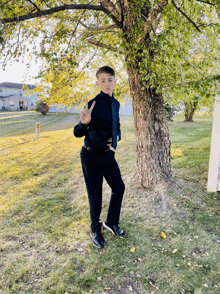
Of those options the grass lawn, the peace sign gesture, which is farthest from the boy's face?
the grass lawn

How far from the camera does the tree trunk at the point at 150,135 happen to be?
4711 mm

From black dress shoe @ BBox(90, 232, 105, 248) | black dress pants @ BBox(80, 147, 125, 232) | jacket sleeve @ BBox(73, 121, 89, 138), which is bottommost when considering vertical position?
black dress shoe @ BBox(90, 232, 105, 248)

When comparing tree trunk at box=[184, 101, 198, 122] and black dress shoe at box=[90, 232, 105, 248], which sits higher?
tree trunk at box=[184, 101, 198, 122]

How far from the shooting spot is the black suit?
2.90 metres

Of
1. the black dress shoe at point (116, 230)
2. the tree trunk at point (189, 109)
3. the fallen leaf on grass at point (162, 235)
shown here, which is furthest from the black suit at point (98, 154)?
the tree trunk at point (189, 109)

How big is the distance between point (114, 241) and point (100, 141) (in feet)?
→ 5.36

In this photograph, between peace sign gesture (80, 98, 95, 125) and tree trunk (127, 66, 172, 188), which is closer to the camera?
peace sign gesture (80, 98, 95, 125)

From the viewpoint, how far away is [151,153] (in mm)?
4914

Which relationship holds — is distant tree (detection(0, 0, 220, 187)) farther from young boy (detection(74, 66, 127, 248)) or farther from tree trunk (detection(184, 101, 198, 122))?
tree trunk (detection(184, 101, 198, 122))

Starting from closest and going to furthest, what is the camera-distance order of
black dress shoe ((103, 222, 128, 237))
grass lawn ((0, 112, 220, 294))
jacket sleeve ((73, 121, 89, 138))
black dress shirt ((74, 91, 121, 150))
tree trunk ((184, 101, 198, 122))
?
grass lawn ((0, 112, 220, 294)), jacket sleeve ((73, 121, 89, 138)), black dress shirt ((74, 91, 121, 150)), black dress shoe ((103, 222, 128, 237)), tree trunk ((184, 101, 198, 122))

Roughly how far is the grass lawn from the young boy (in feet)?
1.63

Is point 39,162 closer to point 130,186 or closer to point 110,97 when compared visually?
point 130,186

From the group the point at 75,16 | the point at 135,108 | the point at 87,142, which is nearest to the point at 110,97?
the point at 87,142

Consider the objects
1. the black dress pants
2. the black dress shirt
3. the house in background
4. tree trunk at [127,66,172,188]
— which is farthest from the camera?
the house in background
